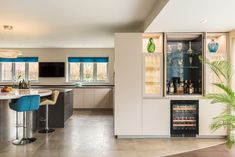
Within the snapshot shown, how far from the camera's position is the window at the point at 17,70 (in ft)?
29.9

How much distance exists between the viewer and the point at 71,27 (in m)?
5.25

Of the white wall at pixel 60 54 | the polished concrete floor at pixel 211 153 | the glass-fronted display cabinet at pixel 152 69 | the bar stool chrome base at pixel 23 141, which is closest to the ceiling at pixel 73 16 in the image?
the glass-fronted display cabinet at pixel 152 69

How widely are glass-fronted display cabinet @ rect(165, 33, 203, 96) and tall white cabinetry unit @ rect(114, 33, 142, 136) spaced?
2.17ft

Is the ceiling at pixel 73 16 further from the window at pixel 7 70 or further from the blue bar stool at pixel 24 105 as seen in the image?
the window at pixel 7 70

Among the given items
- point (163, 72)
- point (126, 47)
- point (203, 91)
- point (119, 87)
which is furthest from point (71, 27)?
point (203, 91)

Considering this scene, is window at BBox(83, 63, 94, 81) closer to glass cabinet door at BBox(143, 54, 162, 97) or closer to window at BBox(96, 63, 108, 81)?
window at BBox(96, 63, 108, 81)

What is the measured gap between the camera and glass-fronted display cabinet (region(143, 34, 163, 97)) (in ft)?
15.8

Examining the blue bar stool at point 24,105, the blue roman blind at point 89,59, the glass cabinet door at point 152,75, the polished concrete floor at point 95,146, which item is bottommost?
the polished concrete floor at point 95,146

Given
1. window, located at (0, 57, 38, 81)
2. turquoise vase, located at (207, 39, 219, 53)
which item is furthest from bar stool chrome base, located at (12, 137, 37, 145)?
window, located at (0, 57, 38, 81)

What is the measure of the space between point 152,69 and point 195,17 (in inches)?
65.1

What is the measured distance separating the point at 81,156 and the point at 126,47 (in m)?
2.38

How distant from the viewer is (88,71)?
9.18 metres

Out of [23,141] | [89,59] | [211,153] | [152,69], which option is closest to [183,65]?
[152,69]

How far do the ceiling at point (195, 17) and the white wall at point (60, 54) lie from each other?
459 centimetres
